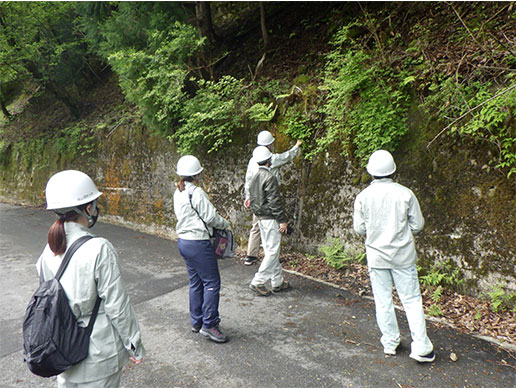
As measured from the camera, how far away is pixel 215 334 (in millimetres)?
4043

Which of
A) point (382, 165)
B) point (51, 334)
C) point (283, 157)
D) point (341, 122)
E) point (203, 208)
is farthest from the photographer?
point (283, 157)

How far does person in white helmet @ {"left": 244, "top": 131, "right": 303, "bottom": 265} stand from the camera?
5945 mm

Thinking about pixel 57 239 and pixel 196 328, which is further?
pixel 196 328

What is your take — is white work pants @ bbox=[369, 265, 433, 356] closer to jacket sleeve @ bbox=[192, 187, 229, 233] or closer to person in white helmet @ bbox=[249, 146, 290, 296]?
person in white helmet @ bbox=[249, 146, 290, 296]

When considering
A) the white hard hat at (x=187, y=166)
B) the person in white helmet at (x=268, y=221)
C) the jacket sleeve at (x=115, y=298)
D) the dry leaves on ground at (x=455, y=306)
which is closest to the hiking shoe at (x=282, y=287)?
the person in white helmet at (x=268, y=221)

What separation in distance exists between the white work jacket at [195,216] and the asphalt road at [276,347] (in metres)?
1.30

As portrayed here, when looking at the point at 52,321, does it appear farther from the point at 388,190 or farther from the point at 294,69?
the point at 294,69

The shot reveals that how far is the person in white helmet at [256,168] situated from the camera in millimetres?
5945

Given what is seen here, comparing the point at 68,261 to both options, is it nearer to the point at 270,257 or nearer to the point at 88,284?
the point at 88,284

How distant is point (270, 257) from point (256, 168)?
1858 millimetres

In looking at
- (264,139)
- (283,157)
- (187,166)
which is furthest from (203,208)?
(283,157)

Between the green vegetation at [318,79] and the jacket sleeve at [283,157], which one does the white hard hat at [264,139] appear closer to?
the jacket sleeve at [283,157]

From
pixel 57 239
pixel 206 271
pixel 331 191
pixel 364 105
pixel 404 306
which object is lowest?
pixel 404 306

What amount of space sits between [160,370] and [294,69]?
21.3 ft
